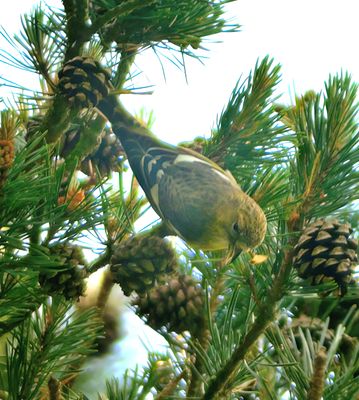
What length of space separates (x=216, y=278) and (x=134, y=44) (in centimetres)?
42

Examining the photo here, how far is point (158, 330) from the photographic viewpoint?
3.85 ft

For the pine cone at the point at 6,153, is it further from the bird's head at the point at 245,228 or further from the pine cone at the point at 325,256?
the bird's head at the point at 245,228

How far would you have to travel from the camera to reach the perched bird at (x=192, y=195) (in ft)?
4.39

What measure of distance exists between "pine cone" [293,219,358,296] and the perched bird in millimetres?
238

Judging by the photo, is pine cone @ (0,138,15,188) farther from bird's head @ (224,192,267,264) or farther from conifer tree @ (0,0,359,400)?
bird's head @ (224,192,267,264)

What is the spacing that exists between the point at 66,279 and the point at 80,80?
11.5 inches

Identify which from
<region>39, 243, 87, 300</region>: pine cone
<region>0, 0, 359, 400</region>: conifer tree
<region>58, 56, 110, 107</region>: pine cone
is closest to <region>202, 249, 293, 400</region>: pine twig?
<region>0, 0, 359, 400</region>: conifer tree

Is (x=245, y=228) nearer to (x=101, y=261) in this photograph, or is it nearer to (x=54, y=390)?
(x=101, y=261)

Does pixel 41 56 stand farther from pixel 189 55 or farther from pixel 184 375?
pixel 184 375

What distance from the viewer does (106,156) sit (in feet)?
4.75

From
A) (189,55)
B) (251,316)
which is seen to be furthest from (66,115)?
(251,316)

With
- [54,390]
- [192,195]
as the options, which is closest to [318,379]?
[54,390]

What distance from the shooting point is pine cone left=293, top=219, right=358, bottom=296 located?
1.00m

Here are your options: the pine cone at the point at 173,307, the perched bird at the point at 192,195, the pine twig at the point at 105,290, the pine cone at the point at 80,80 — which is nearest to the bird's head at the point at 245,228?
the perched bird at the point at 192,195
